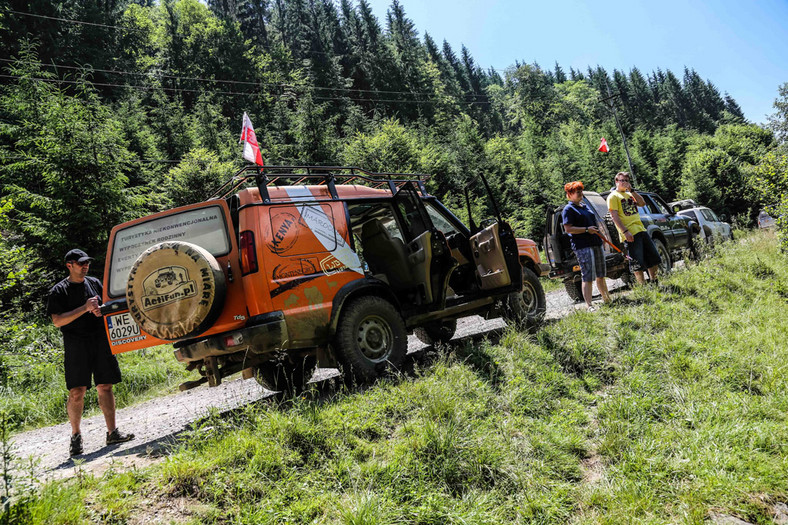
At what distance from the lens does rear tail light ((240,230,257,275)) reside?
4.12 m

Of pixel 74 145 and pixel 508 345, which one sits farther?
pixel 74 145

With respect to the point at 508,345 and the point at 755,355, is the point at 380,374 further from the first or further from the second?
the point at 755,355

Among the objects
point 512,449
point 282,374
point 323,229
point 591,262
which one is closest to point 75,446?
point 282,374

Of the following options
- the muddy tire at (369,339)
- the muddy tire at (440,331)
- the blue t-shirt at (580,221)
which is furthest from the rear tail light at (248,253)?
the blue t-shirt at (580,221)

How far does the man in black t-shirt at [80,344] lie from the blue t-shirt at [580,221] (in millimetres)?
5832

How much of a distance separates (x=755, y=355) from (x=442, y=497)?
11.9ft

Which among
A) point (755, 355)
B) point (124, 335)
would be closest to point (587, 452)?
point (755, 355)

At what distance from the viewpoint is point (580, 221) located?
20.9 ft

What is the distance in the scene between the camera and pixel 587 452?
3.24 m

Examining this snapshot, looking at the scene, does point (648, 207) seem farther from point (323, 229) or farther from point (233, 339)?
point (233, 339)

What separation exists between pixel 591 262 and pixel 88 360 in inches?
246

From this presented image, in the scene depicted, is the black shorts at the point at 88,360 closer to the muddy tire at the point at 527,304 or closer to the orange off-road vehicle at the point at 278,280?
the orange off-road vehicle at the point at 278,280

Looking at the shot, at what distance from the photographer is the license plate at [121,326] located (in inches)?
171

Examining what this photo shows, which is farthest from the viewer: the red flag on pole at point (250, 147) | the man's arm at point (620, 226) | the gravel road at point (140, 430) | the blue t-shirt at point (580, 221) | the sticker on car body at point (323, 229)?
the red flag on pole at point (250, 147)
